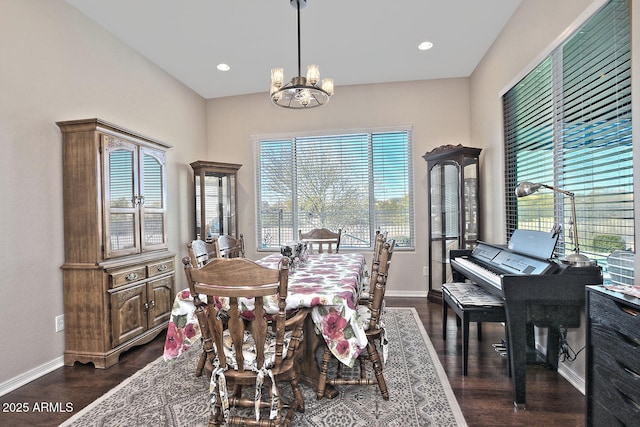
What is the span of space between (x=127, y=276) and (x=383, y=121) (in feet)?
11.7

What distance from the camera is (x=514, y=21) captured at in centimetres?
296

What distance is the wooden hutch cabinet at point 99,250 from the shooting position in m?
2.52

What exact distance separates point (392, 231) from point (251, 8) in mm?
3123

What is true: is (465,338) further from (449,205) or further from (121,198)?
(121,198)

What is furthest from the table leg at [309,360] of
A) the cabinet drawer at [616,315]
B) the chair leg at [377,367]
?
the cabinet drawer at [616,315]

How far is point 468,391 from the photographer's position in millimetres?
2066

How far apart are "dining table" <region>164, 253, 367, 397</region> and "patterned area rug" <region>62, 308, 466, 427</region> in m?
0.17

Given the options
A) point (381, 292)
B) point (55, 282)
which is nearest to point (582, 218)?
point (381, 292)

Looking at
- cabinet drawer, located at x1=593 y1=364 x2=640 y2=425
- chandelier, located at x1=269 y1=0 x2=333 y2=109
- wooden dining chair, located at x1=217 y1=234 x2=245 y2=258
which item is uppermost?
chandelier, located at x1=269 y1=0 x2=333 y2=109

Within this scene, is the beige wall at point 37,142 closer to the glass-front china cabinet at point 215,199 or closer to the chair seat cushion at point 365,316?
the glass-front china cabinet at point 215,199

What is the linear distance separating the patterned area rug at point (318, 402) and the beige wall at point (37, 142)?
842mm

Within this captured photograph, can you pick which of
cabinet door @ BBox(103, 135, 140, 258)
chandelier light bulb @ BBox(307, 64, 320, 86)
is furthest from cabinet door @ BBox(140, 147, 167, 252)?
chandelier light bulb @ BBox(307, 64, 320, 86)

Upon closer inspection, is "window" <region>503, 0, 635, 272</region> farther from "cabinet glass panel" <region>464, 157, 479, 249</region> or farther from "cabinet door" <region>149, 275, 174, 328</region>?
"cabinet door" <region>149, 275, 174, 328</region>

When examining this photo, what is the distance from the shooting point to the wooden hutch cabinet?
2.52 metres
